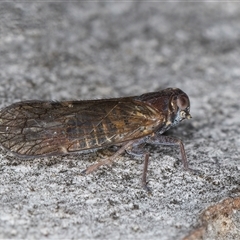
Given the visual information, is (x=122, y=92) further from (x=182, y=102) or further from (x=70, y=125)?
(x=70, y=125)

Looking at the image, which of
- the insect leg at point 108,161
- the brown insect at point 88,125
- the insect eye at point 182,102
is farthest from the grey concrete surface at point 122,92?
the insect eye at point 182,102

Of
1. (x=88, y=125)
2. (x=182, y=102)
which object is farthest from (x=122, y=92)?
(x=88, y=125)

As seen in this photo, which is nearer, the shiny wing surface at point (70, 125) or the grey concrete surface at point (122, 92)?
the grey concrete surface at point (122, 92)

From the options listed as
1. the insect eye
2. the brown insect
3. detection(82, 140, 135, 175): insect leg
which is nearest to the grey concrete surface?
detection(82, 140, 135, 175): insect leg

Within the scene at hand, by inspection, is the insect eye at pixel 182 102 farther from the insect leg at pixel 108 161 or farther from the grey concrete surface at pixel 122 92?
the insect leg at pixel 108 161

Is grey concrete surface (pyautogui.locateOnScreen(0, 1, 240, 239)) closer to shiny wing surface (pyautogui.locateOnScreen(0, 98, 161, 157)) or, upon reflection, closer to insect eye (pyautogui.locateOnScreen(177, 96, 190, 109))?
shiny wing surface (pyautogui.locateOnScreen(0, 98, 161, 157))

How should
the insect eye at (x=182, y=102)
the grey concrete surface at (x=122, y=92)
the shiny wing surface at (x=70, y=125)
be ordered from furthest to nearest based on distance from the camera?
the insect eye at (x=182, y=102) → the shiny wing surface at (x=70, y=125) → the grey concrete surface at (x=122, y=92)
